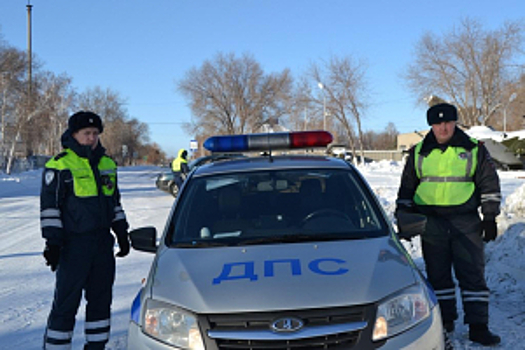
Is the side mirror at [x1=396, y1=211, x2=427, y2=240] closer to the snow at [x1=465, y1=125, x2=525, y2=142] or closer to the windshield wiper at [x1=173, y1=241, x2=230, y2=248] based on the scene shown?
the windshield wiper at [x1=173, y1=241, x2=230, y2=248]

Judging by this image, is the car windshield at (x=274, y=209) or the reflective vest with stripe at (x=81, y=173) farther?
the reflective vest with stripe at (x=81, y=173)

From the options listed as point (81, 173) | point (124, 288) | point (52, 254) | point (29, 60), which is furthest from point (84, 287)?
point (29, 60)

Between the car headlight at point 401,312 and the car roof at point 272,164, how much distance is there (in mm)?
1569

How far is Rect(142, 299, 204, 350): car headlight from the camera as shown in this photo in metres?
2.71

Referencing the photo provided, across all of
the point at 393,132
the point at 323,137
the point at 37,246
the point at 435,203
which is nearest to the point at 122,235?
the point at 323,137

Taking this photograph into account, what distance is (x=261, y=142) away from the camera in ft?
17.1

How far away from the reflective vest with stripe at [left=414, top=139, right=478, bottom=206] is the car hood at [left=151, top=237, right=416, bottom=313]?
1.25 m

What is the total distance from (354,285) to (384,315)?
0.21 meters

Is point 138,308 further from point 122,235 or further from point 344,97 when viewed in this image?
point 344,97

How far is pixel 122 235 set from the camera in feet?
14.2

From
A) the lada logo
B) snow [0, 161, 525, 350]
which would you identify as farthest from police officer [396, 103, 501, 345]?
the lada logo

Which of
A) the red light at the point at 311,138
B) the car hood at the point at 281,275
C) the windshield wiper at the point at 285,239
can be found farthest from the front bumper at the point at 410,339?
the red light at the point at 311,138

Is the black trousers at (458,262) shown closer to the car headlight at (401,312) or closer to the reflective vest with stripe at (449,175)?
the reflective vest with stripe at (449,175)

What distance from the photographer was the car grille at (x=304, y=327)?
8.46 feet
